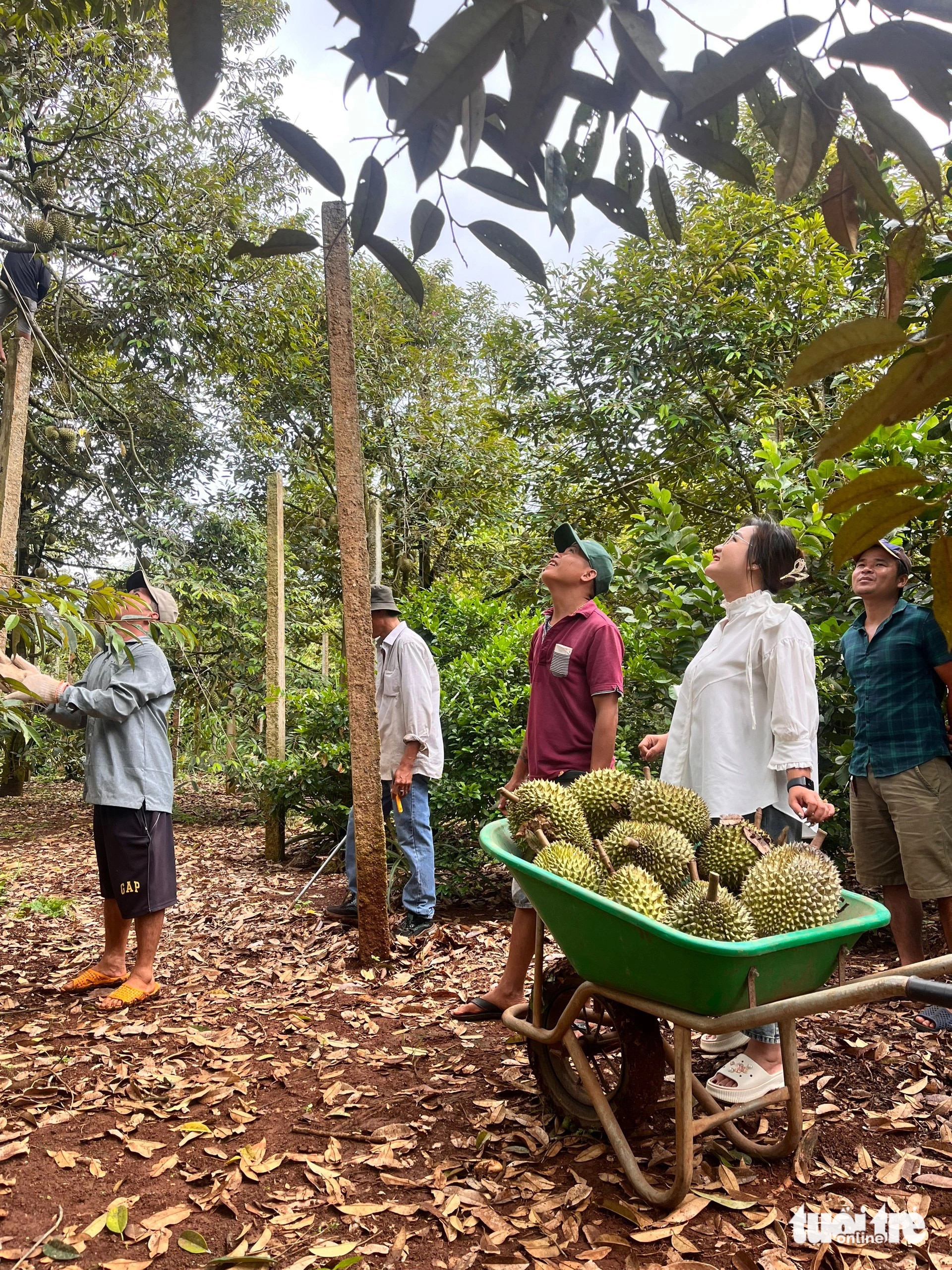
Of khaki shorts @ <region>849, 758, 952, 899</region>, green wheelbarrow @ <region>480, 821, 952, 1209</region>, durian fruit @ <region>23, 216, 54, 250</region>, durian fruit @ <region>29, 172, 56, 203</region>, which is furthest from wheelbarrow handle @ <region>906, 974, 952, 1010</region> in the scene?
durian fruit @ <region>29, 172, 56, 203</region>

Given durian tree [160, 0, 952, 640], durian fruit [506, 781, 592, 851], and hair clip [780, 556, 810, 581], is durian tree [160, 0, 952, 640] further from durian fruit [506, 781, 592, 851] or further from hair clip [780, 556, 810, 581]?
hair clip [780, 556, 810, 581]

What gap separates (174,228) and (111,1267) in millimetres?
7084

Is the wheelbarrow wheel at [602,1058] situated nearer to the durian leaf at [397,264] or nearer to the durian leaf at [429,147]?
the durian leaf at [397,264]

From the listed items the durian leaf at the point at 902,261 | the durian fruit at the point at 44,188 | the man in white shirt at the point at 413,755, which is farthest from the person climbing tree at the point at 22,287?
the durian leaf at the point at 902,261

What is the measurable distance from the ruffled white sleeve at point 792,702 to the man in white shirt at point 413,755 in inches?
88.5

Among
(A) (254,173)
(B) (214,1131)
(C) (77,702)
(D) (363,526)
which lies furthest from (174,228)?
(B) (214,1131)

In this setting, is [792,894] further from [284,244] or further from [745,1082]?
[284,244]

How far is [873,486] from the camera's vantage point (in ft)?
2.63

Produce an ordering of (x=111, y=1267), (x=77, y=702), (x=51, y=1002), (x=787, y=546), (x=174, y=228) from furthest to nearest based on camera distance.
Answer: (x=174, y=228), (x=51, y=1002), (x=77, y=702), (x=787, y=546), (x=111, y=1267)

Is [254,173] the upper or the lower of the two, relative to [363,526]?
upper

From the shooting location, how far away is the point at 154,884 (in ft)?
12.1

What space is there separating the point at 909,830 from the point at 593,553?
157cm

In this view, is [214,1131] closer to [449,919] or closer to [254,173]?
[449,919]

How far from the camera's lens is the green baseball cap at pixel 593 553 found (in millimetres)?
3312
